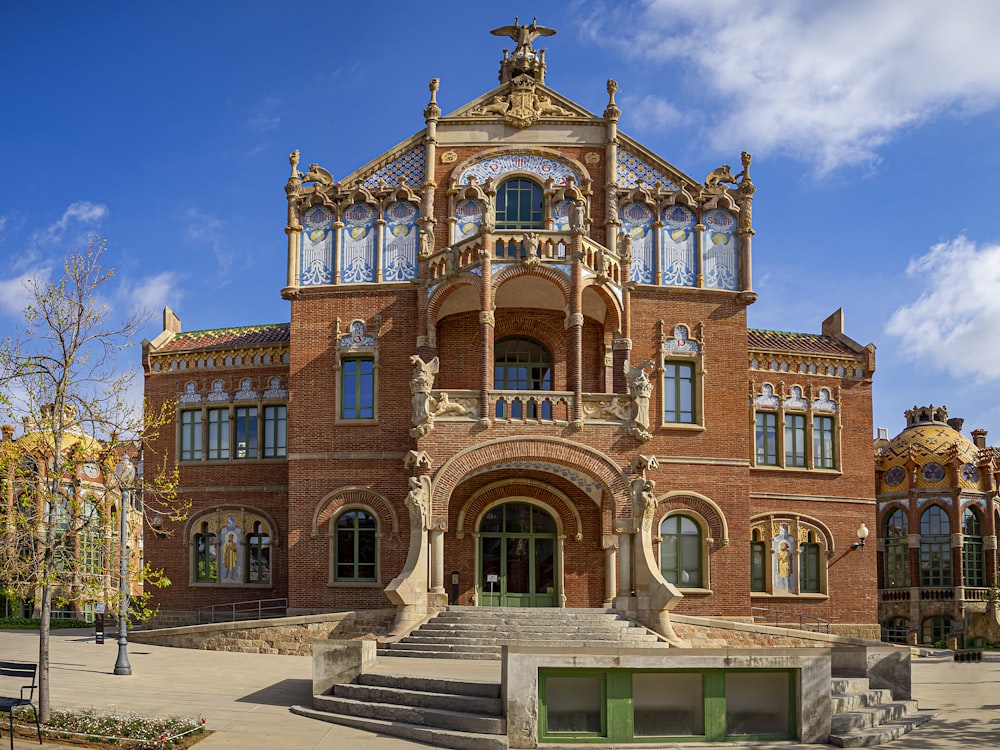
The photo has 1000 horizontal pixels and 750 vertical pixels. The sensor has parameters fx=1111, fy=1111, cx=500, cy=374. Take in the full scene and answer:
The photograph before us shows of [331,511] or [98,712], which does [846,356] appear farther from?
A: [98,712]

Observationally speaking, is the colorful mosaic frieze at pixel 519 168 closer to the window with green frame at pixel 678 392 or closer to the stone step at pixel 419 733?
the window with green frame at pixel 678 392

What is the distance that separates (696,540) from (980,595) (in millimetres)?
24367

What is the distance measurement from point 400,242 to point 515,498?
738cm

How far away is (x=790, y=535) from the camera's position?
31656 mm

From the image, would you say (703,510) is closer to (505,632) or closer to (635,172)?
(505,632)

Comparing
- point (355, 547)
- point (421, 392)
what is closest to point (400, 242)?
point (421, 392)

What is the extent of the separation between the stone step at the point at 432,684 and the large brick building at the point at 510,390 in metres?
8.16

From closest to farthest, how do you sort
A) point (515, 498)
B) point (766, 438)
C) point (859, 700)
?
point (859, 700)
point (515, 498)
point (766, 438)

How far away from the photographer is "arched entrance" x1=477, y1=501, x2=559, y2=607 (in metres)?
27.4

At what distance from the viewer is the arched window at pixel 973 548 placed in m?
46.6

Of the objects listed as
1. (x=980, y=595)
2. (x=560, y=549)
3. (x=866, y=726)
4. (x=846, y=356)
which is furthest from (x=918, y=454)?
(x=866, y=726)

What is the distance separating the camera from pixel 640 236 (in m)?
29.2

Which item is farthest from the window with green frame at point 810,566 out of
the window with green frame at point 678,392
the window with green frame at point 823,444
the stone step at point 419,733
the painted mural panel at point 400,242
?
the stone step at point 419,733

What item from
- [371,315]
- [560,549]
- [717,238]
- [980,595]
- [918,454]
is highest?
[717,238]
